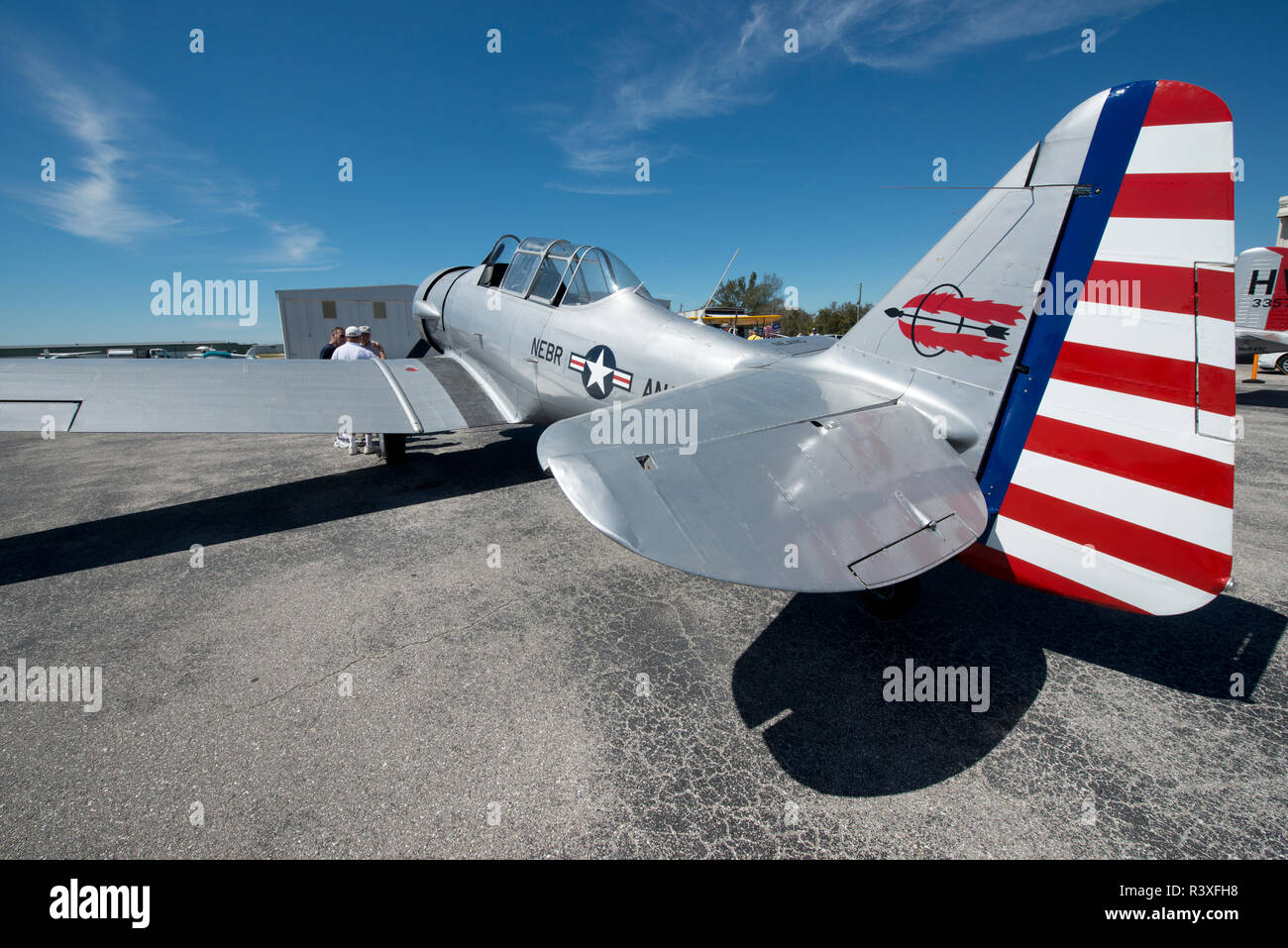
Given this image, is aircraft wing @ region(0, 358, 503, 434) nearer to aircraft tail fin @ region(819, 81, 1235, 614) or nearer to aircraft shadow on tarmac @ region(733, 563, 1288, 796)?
aircraft shadow on tarmac @ region(733, 563, 1288, 796)

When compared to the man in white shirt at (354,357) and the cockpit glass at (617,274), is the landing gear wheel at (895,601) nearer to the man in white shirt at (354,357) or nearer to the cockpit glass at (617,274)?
the cockpit glass at (617,274)

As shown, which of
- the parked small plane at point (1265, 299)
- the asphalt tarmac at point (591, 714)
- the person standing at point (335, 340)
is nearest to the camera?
the asphalt tarmac at point (591, 714)

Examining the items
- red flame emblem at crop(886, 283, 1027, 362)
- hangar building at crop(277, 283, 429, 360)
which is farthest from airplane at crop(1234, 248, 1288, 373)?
hangar building at crop(277, 283, 429, 360)

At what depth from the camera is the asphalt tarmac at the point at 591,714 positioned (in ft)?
6.43

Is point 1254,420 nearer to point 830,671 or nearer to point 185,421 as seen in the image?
point 830,671

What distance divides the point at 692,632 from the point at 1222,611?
11.8 ft

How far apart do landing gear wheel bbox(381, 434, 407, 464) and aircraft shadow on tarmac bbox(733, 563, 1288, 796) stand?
5717 millimetres

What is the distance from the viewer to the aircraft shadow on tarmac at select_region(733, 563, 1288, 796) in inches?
91.0

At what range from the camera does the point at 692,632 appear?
3.30 metres

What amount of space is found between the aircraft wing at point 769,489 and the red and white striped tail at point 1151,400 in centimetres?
65

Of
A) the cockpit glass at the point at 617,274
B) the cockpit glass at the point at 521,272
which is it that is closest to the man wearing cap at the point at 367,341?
the cockpit glass at the point at 521,272

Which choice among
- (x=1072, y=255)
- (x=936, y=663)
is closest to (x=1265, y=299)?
(x=1072, y=255)

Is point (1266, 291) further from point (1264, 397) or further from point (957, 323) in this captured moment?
point (957, 323)
